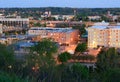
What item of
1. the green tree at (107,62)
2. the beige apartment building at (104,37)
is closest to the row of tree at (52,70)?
the green tree at (107,62)

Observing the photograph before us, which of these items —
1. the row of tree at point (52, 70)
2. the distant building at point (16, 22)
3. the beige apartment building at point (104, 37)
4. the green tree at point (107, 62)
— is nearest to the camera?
the row of tree at point (52, 70)

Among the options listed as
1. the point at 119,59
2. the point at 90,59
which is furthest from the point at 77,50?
the point at 119,59

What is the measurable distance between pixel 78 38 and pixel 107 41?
18.0 feet

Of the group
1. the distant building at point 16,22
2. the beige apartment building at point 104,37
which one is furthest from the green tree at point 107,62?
the distant building at point 16,22

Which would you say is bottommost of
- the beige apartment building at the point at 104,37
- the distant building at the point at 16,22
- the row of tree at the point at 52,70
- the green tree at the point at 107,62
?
the distant building at the point at 16,22

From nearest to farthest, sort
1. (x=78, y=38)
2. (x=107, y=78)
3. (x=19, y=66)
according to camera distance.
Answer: (x=107, y=78)
(x=19, y=66)
(x=78, y=38)

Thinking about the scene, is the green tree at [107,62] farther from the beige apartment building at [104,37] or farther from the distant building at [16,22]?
the distant building at [16,22]

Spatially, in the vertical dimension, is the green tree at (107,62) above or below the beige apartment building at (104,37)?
above

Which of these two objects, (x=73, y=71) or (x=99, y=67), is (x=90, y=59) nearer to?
(x=99, y=67)

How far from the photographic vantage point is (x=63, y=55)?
1438 cm

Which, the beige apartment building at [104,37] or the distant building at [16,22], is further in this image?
the distant building at [16,22]

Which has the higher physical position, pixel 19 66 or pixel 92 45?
pixel 19 66

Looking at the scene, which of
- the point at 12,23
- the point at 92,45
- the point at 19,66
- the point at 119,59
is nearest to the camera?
the point at 19,66

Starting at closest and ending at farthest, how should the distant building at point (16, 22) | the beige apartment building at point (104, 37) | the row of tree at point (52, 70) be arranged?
the row of tree at point (52, 70) → the beige apartment building at point (104, 37) → the distant building at point (16, 22)
